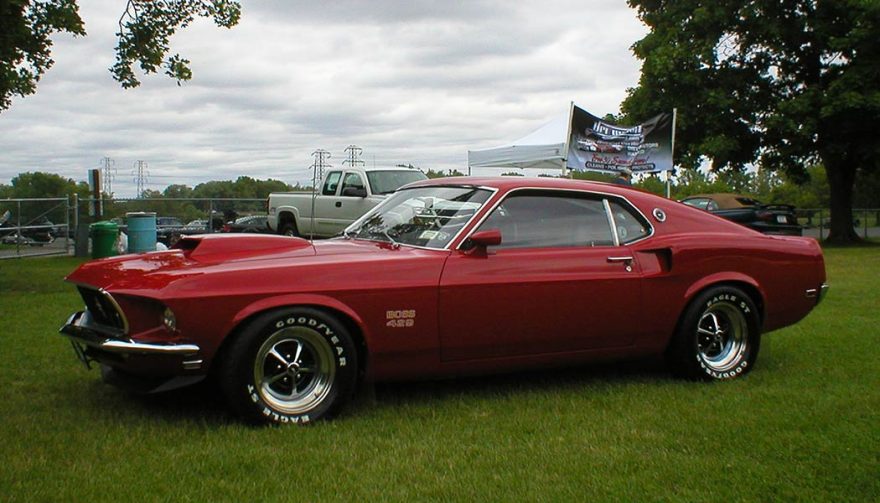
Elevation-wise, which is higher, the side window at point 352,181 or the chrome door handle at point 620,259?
the side window at point 352,181

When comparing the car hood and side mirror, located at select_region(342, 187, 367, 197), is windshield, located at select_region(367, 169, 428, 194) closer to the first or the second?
side mirror, located at select_region(342, 187, 367, 197)

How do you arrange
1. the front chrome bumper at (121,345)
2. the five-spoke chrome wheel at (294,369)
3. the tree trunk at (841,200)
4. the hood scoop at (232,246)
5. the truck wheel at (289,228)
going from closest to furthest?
1. the front chrome bumper at (121,345)
2. the five-spoke chrome wheel at (294,369)
3. the hood scoop at (232,246)
4. the truck wheel at (289,228)
5. the tree trunk at (841,200)

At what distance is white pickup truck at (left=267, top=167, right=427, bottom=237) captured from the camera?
1788 cm

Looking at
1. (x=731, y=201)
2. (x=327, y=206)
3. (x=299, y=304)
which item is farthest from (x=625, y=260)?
(x=731, y=201)

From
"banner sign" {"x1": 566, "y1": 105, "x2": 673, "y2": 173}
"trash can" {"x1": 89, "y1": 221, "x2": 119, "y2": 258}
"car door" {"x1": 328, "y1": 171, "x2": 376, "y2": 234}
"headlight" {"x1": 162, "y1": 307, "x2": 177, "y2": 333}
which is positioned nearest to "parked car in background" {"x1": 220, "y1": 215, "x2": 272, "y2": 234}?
"car door" {"x1": 328, "y1": 171, "x2": 376, "y2": 234}

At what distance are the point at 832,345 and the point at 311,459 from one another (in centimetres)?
469

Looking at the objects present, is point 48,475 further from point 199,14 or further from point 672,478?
point 199,14

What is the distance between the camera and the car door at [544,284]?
514cm

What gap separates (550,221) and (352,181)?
13.0 m

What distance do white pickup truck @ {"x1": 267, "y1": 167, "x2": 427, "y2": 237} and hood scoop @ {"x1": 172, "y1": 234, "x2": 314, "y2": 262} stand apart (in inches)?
438

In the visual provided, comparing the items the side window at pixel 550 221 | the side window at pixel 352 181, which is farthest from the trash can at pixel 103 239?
the side window at pixel 550 221

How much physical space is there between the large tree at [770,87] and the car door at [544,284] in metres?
19.2

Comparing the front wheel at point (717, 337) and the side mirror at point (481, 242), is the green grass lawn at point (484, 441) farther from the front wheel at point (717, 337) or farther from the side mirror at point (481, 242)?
the side mirror at point (481, 242)

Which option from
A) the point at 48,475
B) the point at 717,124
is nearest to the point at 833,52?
the point at 717,124
